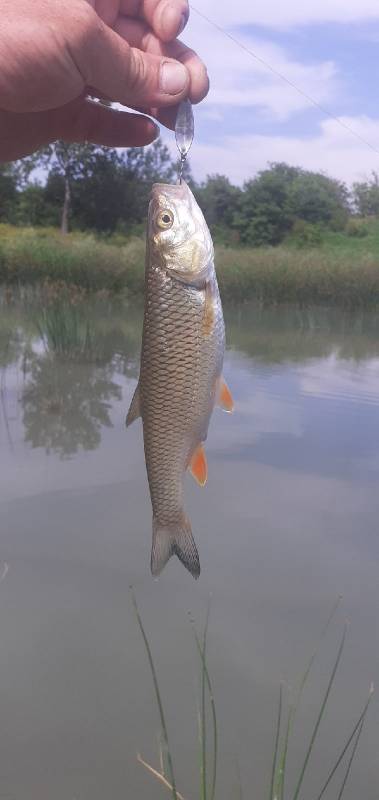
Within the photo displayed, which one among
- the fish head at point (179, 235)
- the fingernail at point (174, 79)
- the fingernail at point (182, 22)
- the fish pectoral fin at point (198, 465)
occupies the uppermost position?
the fingernail at point (182, 22)

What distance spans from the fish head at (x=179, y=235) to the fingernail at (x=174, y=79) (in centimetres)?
21

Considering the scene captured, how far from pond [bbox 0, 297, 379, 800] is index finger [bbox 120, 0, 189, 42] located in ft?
4.76

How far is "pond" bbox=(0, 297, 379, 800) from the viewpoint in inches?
108

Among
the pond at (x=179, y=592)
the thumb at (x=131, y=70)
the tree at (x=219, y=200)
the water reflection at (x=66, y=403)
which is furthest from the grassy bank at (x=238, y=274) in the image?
the thumb at (x=131, y=70)

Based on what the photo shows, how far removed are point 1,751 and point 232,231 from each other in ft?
76.8

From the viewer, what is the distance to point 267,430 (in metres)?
6.50

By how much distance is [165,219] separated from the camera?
1428 mm

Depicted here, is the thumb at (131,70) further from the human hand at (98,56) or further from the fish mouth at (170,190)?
the fish mouth at (170,190)

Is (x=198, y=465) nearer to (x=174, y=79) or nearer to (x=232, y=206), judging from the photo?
(x=174, y=79)

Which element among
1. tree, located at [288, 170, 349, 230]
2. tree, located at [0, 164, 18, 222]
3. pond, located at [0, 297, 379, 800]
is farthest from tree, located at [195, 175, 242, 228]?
pond, located at [0, 297, 379, 800]

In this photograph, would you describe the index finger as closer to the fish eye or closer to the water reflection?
Answer: the fish eye

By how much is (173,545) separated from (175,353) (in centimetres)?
32

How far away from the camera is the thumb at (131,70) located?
150 cm

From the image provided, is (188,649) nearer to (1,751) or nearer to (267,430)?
(1,751)
